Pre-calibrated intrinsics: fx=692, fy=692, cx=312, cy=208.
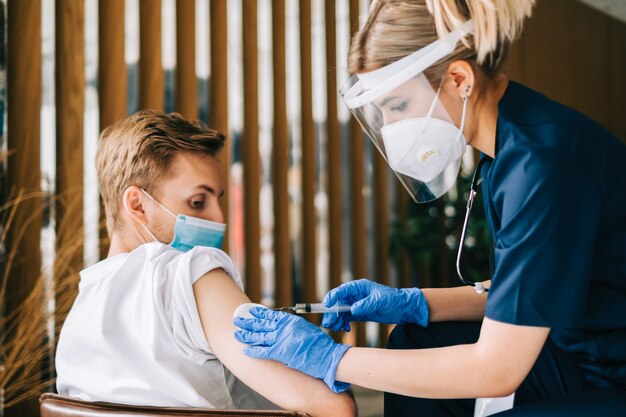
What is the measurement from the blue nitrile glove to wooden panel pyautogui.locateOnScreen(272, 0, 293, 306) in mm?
2506

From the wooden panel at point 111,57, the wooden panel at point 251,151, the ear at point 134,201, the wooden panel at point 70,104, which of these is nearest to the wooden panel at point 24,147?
the wooden panel at point 70,104

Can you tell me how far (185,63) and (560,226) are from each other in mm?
2476

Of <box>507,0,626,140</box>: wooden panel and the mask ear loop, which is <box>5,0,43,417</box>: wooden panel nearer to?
the mask ear loop

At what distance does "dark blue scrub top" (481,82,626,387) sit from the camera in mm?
1038

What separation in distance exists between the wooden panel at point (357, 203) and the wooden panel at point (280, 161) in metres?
0.61

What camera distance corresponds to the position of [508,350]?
1.06m

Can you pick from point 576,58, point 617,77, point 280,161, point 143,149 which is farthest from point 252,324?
point 617,77

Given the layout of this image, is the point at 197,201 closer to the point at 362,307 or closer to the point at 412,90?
the point at 362,307

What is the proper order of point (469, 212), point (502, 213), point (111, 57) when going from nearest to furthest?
1. point (502, 213)
2. point (469, 212)
3. point (111, 57)

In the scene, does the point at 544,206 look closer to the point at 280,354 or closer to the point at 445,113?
the point at 445,113

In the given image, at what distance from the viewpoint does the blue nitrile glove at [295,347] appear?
1153mm

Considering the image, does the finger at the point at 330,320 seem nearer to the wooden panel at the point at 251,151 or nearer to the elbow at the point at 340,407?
the elbow at the point at 340,407

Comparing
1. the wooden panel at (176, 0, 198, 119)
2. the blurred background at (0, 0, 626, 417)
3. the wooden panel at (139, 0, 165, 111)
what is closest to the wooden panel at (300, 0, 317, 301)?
the blurred background at (0, 0, 626, 417)

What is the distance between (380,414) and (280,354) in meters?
2.31
